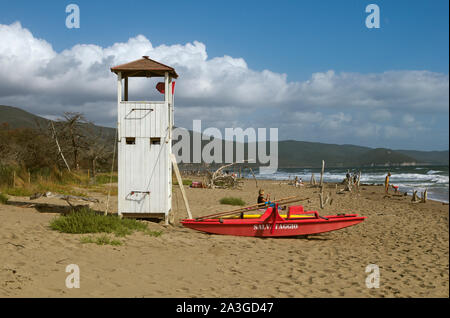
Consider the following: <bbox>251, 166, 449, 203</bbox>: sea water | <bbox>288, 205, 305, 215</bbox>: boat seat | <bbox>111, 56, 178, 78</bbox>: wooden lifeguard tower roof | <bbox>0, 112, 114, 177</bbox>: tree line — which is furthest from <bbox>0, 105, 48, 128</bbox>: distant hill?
<bbox>288, 205, 305, 215</bbox>: boat seat

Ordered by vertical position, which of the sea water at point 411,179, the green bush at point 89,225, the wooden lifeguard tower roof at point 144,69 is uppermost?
the wooden lifeguard tower roof at point 144,69

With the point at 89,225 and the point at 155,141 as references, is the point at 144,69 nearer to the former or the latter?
the point at 155,141

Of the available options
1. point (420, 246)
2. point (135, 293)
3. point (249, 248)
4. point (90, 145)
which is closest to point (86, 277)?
point (135, 293)

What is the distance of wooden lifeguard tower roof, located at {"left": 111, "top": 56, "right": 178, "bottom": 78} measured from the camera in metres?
10.9

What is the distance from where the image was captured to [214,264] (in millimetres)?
7375

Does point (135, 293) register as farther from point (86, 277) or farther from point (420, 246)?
point (420, 246)

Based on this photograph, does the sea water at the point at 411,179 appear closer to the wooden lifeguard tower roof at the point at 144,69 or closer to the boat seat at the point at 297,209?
the boat seat at the point at 297,209

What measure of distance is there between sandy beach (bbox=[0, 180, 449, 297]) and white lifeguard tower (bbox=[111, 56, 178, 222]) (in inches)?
31.6

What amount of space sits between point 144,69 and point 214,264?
6.19 m

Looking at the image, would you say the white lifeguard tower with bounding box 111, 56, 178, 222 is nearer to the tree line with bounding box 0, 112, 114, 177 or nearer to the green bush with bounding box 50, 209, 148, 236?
the green bush with bounding box 50, 209, 148, 236

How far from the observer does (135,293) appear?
18.2 feet

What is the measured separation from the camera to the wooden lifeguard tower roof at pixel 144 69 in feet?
35.8

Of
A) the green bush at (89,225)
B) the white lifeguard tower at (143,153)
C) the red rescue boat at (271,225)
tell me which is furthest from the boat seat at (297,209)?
the green bush at (89,225)
